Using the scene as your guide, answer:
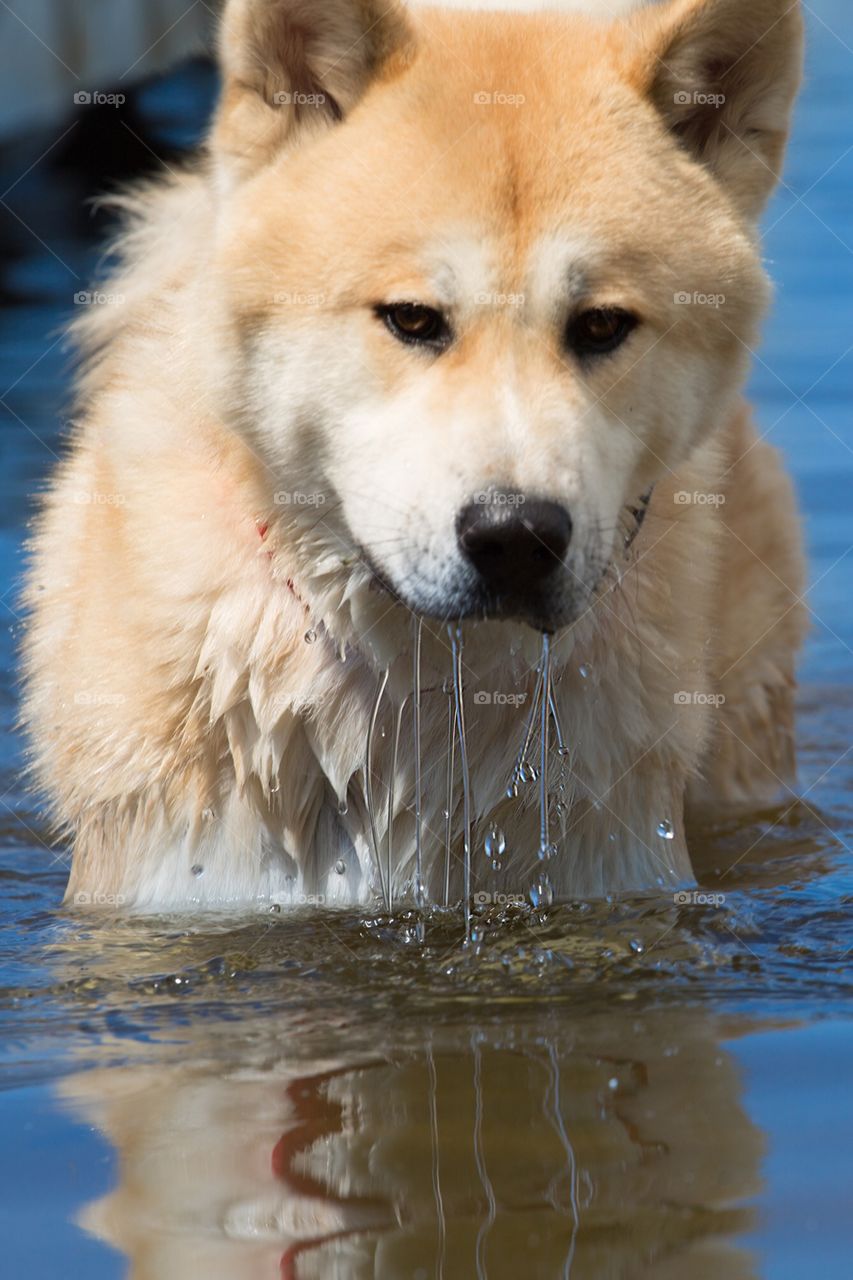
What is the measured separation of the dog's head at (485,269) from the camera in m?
2.95

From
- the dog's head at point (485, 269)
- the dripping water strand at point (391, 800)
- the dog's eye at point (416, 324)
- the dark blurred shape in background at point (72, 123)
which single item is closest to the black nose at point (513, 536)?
the dog's head at point (485, 269)

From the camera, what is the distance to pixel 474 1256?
2117 millimetres

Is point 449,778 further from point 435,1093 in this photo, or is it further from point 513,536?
point 435,1093

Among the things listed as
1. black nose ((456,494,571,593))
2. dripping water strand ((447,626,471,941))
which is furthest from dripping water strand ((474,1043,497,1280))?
black nose ((456,494,571,593))

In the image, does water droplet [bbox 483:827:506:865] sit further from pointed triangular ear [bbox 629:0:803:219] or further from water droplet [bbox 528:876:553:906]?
pointed triangular ear [bbox 629:0:803:219]

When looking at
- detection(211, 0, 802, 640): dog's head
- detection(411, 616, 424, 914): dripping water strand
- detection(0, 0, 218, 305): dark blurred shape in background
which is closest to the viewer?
detection(211, 0, 802, 640): dog's head

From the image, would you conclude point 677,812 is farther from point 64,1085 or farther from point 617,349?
point 64,1085

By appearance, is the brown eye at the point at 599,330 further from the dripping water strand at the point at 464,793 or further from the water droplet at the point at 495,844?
the water droplet at the point at 495,844

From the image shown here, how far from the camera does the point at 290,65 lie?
Result: 332 centimetres

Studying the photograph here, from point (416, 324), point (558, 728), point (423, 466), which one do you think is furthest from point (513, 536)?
point (558, 728)

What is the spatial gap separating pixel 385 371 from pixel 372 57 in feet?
2.17

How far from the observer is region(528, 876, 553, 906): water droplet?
354 centimetres

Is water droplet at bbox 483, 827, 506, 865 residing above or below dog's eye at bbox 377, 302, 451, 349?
below

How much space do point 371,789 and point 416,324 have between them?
3.12 feet
